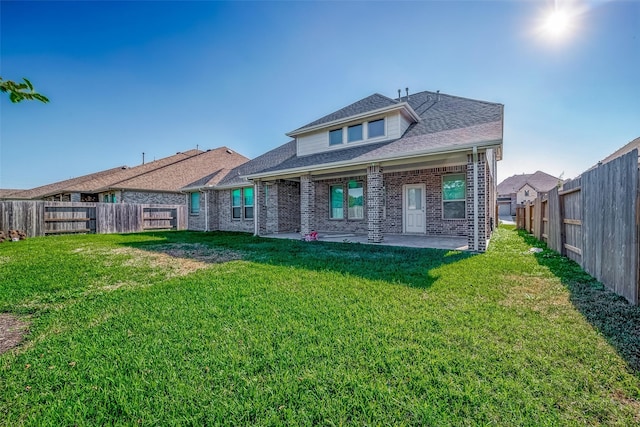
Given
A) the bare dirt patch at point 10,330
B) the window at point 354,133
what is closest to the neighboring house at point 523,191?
the window at point 354,133

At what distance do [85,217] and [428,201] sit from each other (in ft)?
60.0

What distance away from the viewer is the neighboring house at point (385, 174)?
8.46 meters

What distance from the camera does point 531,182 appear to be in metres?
47.8

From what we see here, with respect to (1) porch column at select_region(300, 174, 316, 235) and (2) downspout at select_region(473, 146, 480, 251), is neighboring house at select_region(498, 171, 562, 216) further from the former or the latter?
(1) porch column at select_region(300, 174, 316, 235)

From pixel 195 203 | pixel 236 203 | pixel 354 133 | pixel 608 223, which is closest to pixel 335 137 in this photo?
pixel 354 133

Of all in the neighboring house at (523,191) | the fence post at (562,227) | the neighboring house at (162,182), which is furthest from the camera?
the neighboring house at (523,191)

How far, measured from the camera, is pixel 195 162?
79.0 feet

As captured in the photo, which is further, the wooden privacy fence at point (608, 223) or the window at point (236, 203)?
the window at point (236, 203)

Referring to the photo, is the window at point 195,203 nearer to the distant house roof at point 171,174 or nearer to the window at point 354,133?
the distant house roof at point 171,174

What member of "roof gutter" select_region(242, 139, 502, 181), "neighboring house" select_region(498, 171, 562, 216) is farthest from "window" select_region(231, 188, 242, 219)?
"neighboring house" select_region(498, 171, 562, 216)

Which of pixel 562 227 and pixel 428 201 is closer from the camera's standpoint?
pixel 562 227

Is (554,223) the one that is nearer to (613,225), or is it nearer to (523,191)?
(613,225)

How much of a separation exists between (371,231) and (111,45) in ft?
34.7

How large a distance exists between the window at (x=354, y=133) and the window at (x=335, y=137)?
18.2 inches
